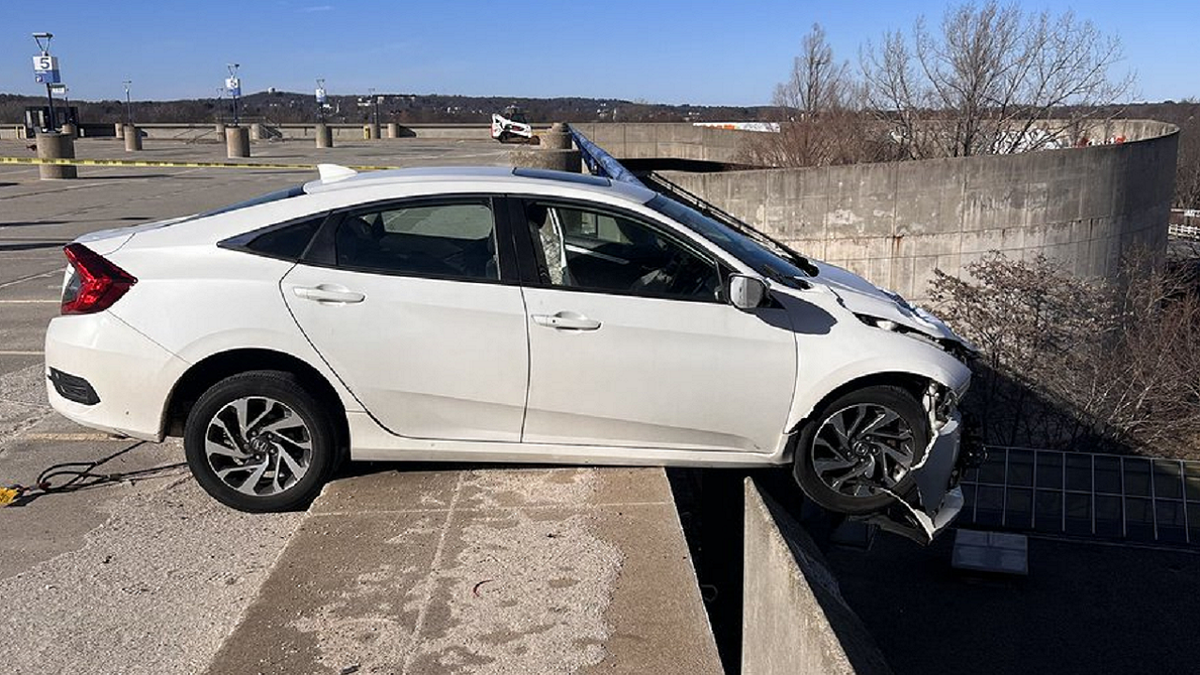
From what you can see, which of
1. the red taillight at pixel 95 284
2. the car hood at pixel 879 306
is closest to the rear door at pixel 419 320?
the red taillight at pixel 95 284

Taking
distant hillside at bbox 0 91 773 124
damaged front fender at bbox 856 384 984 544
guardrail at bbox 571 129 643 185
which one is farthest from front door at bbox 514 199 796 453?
distant hillside at bbox 0 91 773 124

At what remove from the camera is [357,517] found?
178 inches

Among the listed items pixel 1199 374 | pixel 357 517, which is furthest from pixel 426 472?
pixel 1199 374

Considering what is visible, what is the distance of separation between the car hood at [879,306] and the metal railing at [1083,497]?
38.3 feet

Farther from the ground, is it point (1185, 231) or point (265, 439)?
point (265, 439)

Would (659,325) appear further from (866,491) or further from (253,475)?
(253,475)

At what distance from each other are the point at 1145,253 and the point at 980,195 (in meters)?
7.14

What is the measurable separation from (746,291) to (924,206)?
2249 centimetres

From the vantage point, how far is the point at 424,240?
476cm

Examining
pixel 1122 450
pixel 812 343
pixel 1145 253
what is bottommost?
pixel 1122 450

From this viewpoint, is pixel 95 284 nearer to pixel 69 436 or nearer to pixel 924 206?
pixel 69 436

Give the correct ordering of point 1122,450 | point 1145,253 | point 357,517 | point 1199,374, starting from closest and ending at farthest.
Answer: point 357,517
point 1122,450
point 1199,374
point 1145,253

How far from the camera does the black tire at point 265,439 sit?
14.9ft

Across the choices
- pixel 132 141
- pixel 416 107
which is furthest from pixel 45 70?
pixel 416 107
